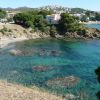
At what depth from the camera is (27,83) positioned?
36.4 m

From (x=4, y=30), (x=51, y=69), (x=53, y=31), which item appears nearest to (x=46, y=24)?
(x=53, y=31)

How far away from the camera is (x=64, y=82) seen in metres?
37.1

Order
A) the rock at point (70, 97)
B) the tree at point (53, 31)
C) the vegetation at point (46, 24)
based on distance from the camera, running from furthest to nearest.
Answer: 1. the tree at point (53, 31)
2. the vegetation at point (46, 24)
3. the rock at point (70, 97)

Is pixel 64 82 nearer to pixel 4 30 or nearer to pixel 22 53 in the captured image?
pixel 22 53

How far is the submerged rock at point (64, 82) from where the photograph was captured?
117ft

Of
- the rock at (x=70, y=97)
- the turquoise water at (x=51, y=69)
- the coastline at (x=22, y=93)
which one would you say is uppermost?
the coastline at (x=22, y=93)

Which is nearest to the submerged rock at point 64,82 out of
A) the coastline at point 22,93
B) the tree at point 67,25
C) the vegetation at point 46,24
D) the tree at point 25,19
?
the coastline at point 22,93

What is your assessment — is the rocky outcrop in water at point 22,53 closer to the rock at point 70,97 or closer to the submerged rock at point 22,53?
the submerged rock at point 22,53

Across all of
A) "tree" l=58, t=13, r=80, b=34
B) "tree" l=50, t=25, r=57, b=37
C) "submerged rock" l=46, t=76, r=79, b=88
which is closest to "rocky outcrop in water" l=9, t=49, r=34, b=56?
"submerged rock" l=46, t=76, r=79, b=88

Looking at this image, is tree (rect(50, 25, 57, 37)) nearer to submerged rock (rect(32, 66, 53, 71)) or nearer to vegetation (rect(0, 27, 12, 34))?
vegetation (rect(0, 27, 12, 34))

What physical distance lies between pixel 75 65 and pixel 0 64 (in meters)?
12.7

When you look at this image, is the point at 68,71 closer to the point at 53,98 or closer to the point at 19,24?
the point at 53,98

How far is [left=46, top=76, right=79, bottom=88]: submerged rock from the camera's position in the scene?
35.7m

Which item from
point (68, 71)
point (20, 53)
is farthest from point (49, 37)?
point (68, 71)
